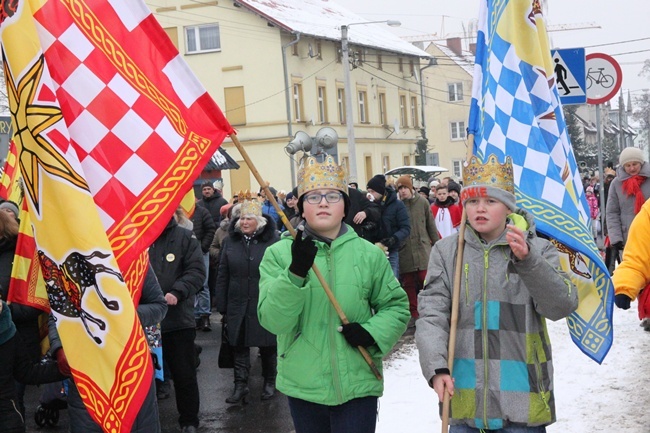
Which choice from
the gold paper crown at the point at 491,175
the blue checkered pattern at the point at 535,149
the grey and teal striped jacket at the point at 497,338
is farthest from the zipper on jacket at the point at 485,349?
the blue checkered pattern at the point at 535,149

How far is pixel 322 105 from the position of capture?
46.8 meters

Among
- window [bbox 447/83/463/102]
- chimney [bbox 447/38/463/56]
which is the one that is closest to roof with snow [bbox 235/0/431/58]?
window [bbox 447/83/463/102]

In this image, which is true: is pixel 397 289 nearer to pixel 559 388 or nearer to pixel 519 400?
pixel 519 400

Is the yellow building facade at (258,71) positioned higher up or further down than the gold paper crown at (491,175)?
higher up

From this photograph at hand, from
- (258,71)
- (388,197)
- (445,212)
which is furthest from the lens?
(258,71)

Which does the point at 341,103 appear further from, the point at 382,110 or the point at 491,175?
the point at 491,175

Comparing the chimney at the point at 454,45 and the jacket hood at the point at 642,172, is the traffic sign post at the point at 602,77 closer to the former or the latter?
the jacket hood at the point at 642,172

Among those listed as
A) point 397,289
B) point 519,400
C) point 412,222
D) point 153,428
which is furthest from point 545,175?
point 412,222

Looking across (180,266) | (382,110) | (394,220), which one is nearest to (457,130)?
(382,110)

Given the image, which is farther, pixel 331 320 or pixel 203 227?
pixel 203 227

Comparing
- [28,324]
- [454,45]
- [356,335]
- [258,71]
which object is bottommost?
[28,324]

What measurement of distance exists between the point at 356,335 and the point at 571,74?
5761 mm

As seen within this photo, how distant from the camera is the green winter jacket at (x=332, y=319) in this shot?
4.77 m

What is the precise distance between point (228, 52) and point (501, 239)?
39399 mm
